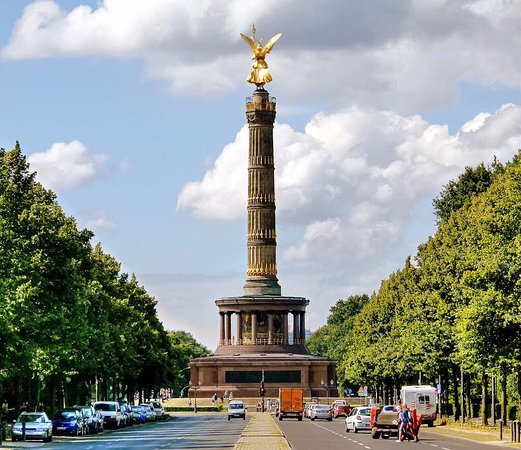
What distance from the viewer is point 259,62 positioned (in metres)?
188

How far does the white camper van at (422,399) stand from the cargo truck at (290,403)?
2491cm

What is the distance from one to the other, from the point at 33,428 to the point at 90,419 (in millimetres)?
13402

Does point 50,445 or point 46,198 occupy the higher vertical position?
point 46,198

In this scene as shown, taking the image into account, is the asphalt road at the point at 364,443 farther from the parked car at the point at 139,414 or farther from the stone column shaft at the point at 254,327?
the stone column shaft at the point at 254,327

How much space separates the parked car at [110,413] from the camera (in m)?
94.2

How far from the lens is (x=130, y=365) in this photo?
424 ft

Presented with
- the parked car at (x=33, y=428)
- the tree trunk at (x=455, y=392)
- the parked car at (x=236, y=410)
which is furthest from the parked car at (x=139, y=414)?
the parked car at (x=33, y=428)

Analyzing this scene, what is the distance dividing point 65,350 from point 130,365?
49951 millimetres

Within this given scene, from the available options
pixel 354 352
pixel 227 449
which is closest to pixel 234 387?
pixel 354 352

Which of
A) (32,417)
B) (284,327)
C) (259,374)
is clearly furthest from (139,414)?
(284,327)

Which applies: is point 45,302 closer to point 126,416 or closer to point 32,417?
point 32,417

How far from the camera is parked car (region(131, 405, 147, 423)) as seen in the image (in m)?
111

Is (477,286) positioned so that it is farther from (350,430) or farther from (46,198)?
(46,198)

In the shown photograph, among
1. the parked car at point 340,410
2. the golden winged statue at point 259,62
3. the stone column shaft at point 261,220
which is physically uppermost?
the golden winged statue at point 259,62
